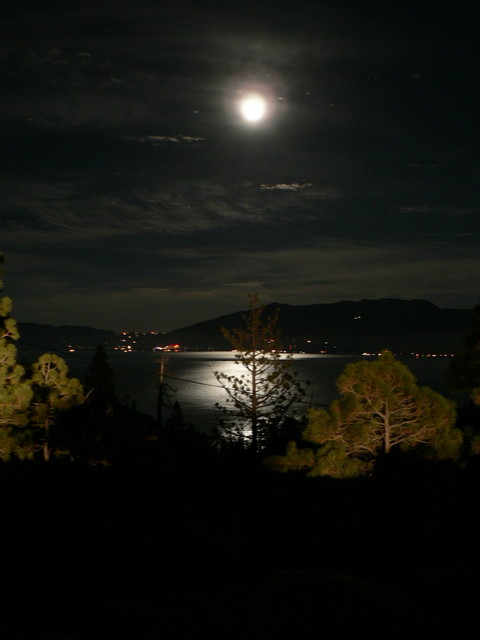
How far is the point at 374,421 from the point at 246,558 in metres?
4.12

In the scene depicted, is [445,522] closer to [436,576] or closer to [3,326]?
[436,576]

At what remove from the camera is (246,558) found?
10.9 m

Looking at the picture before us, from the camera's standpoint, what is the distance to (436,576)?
8.70 m

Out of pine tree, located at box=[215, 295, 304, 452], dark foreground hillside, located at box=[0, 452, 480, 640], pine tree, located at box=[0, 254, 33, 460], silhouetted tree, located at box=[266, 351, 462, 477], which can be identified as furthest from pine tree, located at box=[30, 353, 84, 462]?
pine tree, located at box=[215, 295, 304, 452]

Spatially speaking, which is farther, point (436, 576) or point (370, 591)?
point (436, 576)

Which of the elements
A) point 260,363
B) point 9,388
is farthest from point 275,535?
point 260,363

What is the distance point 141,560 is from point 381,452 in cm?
601

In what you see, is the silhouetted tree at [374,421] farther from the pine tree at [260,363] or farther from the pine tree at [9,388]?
the pine tree at [260,363]

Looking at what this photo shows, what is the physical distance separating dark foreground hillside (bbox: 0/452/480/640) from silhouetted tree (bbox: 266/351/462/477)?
588 mm

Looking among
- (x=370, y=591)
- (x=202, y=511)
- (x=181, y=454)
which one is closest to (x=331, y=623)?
(x=370, y=591)

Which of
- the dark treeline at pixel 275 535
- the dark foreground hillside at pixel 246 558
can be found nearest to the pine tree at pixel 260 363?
the dark treeline at pixel 275 535

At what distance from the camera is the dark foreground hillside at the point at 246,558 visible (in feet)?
18.2

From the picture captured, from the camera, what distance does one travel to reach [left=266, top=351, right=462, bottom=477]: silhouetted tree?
10.7m

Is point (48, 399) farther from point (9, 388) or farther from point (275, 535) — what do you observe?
point (275, 535)
